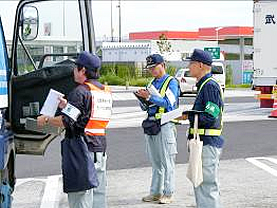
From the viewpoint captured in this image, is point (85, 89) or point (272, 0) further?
point (272, 0)

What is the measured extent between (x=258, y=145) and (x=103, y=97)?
8.05 meters

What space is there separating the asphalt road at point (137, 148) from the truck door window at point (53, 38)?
3597 mm

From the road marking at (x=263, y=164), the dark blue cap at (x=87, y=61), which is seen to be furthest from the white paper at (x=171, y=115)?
the road marking at (x=263, y=164)

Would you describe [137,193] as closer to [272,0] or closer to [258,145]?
[258,145]

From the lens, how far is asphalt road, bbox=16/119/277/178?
10.5 metres

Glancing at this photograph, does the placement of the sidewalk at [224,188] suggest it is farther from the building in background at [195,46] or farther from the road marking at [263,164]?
the building in background at [195,46]

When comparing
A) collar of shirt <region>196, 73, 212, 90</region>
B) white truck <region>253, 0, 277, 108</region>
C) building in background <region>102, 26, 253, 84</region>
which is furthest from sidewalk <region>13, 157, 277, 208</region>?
building in background <region>102, 26, 253, 84</region>

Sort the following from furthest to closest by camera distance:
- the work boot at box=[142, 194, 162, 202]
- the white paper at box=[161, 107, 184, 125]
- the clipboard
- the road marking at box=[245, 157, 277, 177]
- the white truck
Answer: the white truck < the road marking at box=[245, 157, 277, 177] < the work boot at box=[142, 194, 162, 202] < the clipboard < the white paper at box=[161, 107, 184, 125]

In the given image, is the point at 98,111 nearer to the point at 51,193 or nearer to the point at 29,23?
the point at 29,23

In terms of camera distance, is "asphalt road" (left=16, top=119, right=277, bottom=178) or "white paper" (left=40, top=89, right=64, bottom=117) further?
"asphalt road" (left=16, top=119, right=277, bottom=178)

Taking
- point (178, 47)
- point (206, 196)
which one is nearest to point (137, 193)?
point (206, 196)

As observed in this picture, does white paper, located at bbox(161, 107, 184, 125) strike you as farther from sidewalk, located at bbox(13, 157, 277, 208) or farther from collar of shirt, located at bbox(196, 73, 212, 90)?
sidewalk, located at bbox(13, 157, 277, 208)

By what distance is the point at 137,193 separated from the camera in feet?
27.1

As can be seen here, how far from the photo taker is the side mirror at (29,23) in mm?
6160
